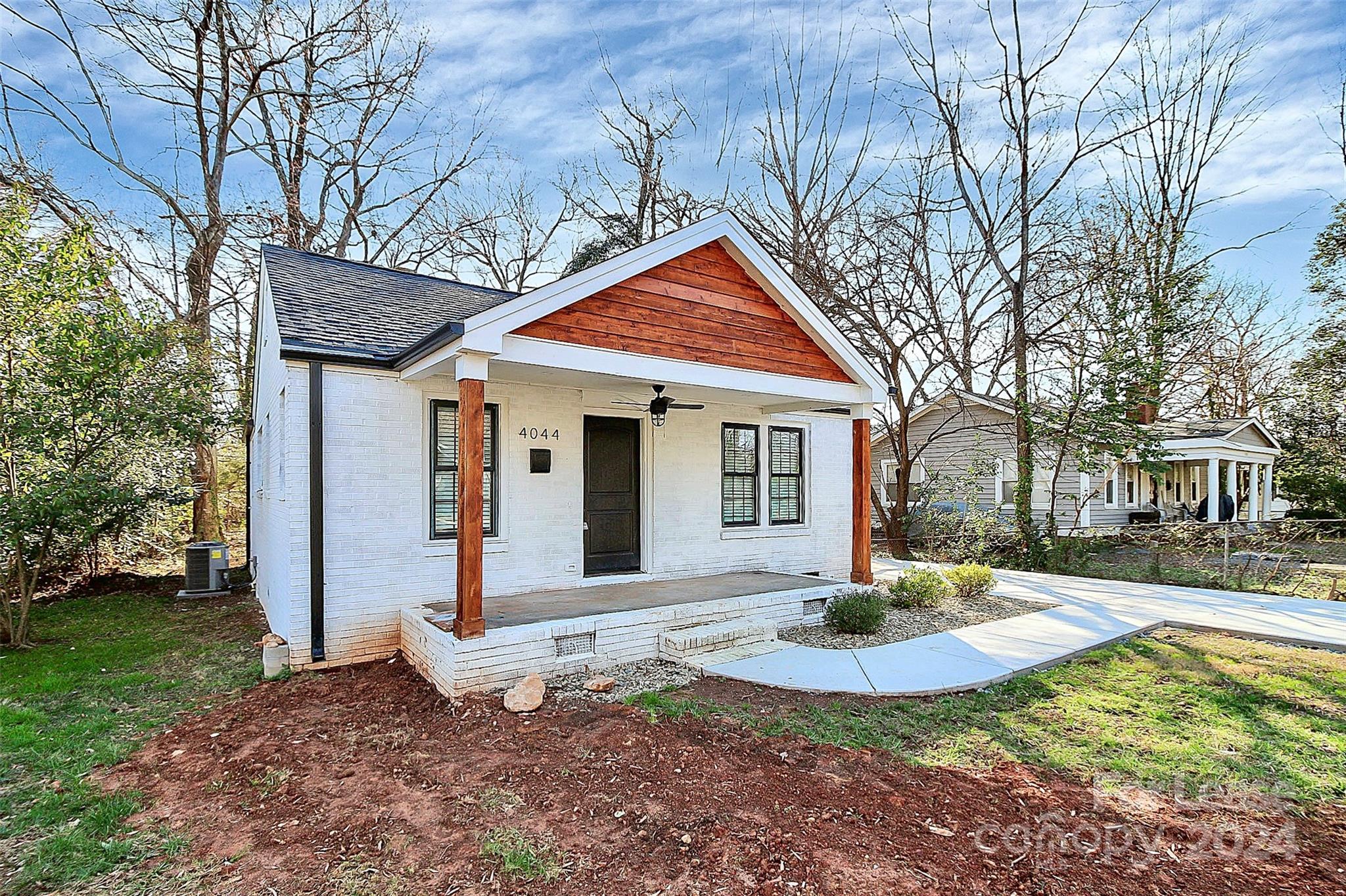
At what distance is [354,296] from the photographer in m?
8.25

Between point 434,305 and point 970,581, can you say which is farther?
point 970,581

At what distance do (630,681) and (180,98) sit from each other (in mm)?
17876

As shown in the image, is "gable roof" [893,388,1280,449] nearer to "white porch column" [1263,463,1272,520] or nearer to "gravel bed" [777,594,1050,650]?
"white porch column" [1263,463,1272,520]

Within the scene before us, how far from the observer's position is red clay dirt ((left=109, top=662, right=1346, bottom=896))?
296 centimetres

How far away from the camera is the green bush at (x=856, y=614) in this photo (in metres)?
7.26

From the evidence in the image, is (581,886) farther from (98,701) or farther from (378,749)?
(98,701)

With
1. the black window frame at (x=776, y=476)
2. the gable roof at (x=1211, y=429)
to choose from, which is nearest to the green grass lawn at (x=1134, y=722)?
the black window frame at (x=776, y=476)

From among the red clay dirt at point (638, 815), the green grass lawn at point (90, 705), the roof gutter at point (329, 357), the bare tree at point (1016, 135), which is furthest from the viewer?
the bare tree at point (1016, 135)

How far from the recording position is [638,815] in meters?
3.54

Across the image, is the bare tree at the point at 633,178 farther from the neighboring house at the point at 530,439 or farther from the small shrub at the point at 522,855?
the small shrub at the point at 522,855

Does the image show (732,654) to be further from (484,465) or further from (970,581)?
(970,581)

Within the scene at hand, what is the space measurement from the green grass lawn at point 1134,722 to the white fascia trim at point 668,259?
3.30 metres

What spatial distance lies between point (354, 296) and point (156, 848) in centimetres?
637

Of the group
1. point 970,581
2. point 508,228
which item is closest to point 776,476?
point 970,581
